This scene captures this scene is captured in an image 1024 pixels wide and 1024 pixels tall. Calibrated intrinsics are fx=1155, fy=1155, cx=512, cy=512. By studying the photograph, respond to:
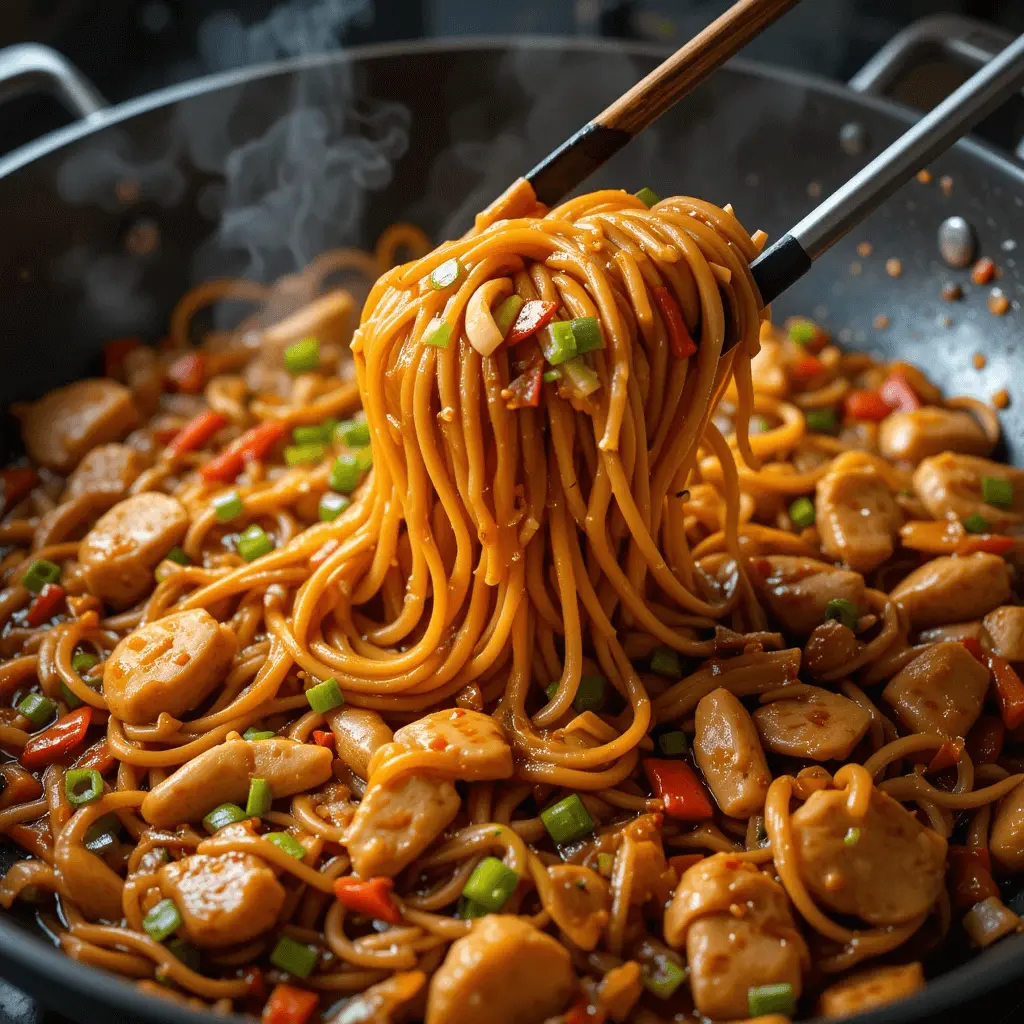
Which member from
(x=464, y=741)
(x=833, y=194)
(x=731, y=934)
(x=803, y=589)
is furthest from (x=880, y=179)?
(x=731, y=934)

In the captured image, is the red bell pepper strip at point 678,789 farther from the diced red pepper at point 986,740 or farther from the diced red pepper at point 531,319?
the diced red pepper at point 531,319

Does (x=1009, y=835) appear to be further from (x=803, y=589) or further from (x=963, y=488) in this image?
(x=963, y=488)

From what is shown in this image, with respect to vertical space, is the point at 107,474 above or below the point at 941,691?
above

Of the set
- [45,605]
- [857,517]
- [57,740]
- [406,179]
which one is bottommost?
[857,517]

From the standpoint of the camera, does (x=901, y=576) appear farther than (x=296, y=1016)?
Yes

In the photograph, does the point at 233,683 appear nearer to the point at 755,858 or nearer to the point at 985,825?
the point at 755,858

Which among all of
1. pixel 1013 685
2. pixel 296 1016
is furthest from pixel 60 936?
pixel 1013 685

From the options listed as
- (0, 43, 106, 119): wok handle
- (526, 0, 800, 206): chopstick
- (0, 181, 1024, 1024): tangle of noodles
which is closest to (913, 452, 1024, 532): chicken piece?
(0, 181, 1024, 1024): tangle of noodles
